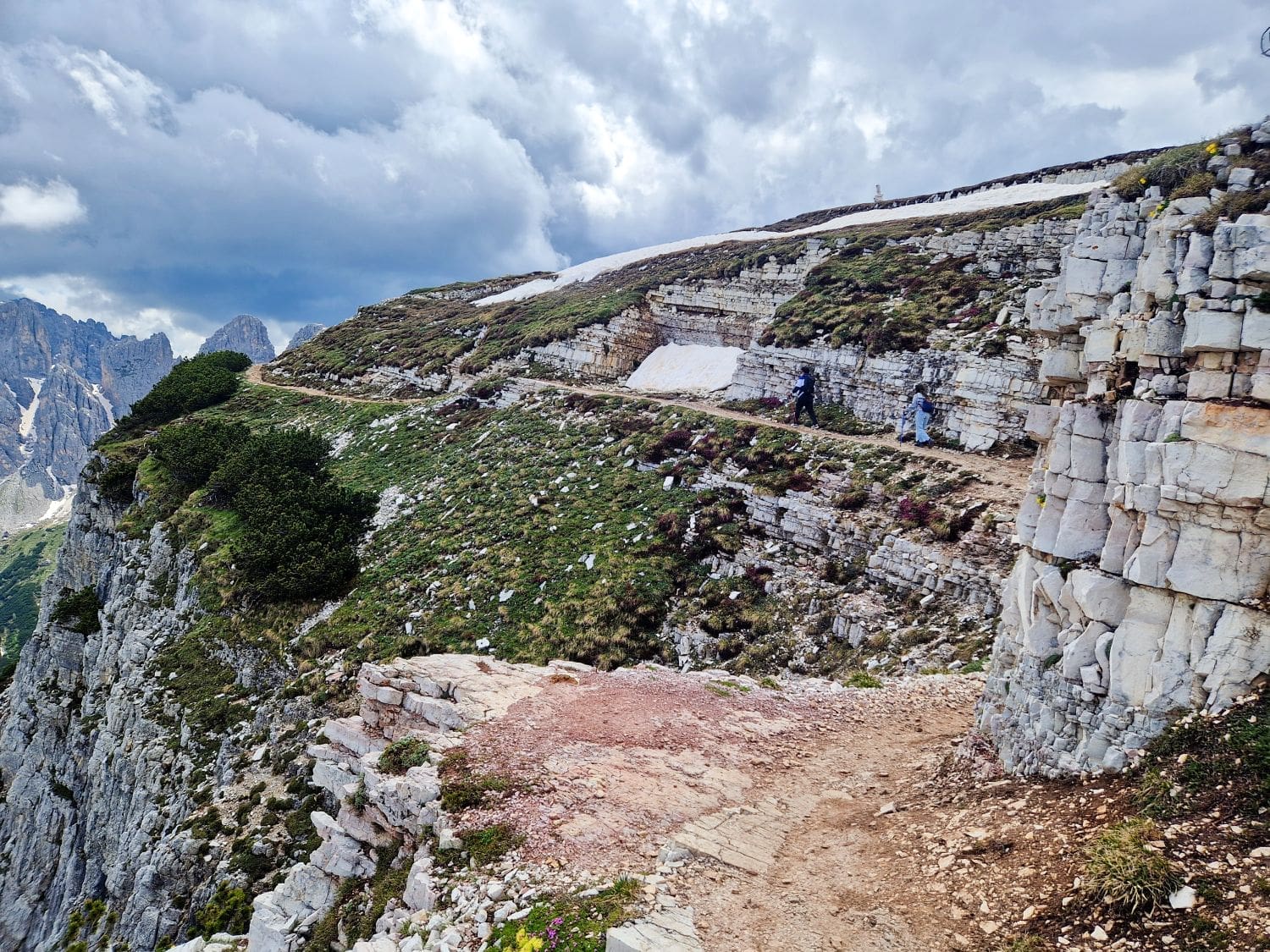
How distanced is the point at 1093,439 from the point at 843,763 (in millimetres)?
7278

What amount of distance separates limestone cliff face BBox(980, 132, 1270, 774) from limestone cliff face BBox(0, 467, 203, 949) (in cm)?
1992

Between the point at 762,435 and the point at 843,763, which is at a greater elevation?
the point at 762,435

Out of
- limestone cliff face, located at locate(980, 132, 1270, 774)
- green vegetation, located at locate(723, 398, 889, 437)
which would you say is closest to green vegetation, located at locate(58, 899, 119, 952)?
limestone cliff face, located at locate(980, 132, 1270, 774)

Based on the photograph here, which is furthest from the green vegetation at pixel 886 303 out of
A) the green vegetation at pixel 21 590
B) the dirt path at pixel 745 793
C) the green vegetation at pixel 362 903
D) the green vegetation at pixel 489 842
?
the green vegetation at pixel 21 590

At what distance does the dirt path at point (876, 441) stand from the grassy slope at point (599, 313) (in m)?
6.32

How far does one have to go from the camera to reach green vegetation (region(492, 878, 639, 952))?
25.2 ft

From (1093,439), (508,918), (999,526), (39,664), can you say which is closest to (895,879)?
(508,918)

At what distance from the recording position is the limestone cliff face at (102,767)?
19188 millimetres

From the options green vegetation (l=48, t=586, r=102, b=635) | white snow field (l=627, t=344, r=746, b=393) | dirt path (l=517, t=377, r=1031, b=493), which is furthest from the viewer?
white snow field (l=627, t=344, r=746, b=393)

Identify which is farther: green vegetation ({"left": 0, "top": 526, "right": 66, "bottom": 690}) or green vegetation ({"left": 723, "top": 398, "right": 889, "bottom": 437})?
green vegetation ({"left": 0, "top": 526, "right": 66, "bottom": 690})

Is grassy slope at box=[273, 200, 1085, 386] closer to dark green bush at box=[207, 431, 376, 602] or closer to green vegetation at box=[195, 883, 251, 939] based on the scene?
dark green bush at box=[207, 431, 376, 602]

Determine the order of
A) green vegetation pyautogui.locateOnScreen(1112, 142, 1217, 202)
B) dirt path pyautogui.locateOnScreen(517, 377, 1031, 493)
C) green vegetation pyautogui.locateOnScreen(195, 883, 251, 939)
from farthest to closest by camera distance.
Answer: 1. dirt path pyautogui.locateOnScreen(517, 377, 1031, 493)
2. green vegetation pyautogui.locateOnScreen(195, 883, 251, 939)
3. green vegetation pyautogui.locateOnScreen(1112, 142, 1217, 202)

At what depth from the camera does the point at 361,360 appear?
65.5m

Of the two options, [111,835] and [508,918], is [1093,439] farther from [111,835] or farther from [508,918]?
[111,835]
